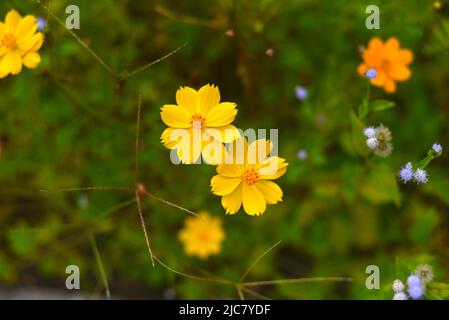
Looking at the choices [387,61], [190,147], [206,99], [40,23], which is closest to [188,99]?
[206,99]

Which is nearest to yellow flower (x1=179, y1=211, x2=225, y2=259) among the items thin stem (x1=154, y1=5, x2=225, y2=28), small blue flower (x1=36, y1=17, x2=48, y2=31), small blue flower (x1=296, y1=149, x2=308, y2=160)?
small blue flower (x1=296, y1=149, x2=308, y2=160)

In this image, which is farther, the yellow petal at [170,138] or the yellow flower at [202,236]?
the yellow flower at [202,236]

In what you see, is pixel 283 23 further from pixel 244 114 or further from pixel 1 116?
pixel 1 116

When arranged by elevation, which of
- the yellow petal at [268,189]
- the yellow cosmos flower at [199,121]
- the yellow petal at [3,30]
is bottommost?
the yellow petal at [268,189]

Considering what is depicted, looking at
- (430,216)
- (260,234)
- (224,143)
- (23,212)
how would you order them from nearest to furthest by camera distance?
(224,143) < (430,216) < (260,234) < (23,212)

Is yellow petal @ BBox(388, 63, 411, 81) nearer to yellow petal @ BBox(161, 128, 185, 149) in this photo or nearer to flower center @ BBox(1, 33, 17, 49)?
yellow petal @ BBox(161, 128, 185, 149)

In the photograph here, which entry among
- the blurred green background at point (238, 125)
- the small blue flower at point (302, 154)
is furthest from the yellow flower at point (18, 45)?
the small blue flower at point (302, 154)

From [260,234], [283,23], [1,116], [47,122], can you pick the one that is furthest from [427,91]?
[1,116]

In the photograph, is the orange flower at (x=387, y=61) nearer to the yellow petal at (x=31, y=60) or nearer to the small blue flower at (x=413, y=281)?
the small blue flower at (x=413, y=281)
